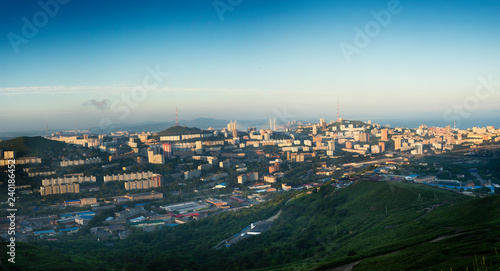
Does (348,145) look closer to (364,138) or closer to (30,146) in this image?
(364,138)

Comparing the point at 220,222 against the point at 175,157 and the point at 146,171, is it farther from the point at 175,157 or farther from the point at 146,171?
the point at 175,157

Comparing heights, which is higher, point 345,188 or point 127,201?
point 345,188

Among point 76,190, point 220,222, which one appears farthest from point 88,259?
point 76,190

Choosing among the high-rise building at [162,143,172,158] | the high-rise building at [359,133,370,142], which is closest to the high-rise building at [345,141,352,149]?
the high-rise building at [359,133,370,142]

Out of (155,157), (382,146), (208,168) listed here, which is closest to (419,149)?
(382,146)

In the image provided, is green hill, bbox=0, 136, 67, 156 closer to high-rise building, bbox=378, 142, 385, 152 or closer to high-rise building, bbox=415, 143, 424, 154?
high-rise building, bbox=378, 142, 385, 152

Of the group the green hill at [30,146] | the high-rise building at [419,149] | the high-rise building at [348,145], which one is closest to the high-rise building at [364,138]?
the high-rise building at [348,145]
